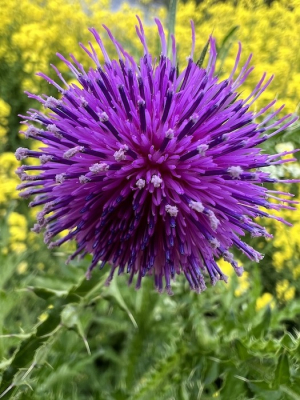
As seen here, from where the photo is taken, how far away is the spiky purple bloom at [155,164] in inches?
48.8

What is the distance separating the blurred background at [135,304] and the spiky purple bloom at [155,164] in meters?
0.35

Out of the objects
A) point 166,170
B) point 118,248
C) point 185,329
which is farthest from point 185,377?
point 166,170

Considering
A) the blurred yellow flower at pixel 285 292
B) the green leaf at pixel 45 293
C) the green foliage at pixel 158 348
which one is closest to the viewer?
the green foliage at pixel 158 348

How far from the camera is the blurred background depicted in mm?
1603

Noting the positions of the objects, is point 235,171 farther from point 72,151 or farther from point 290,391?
point 290,391

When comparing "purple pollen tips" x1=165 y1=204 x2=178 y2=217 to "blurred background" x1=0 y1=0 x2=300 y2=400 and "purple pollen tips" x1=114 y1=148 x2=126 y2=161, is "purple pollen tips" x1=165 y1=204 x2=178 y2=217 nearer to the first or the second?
"purple pollen tips" x1=114 y1=148 x2=126 y2=161

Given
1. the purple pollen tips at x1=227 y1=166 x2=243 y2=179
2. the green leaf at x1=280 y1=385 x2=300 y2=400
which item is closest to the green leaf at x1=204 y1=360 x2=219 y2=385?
the green leaf at x1=280 y1=385 x2=300 y2=400

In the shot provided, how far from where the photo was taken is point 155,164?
1.27 meters

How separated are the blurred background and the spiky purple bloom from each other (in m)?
0.35

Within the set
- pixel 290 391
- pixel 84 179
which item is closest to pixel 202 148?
pixel 84 179

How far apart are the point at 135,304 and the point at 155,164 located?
1.16m

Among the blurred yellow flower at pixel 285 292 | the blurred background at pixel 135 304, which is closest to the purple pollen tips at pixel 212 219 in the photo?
the blurred background at pixel 135 304

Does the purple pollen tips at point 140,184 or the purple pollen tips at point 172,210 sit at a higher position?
the purple pollen tips at point 140,184

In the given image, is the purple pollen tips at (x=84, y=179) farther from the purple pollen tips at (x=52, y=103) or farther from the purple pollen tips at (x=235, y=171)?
the purple pollen tips at (x=235, y=171)
